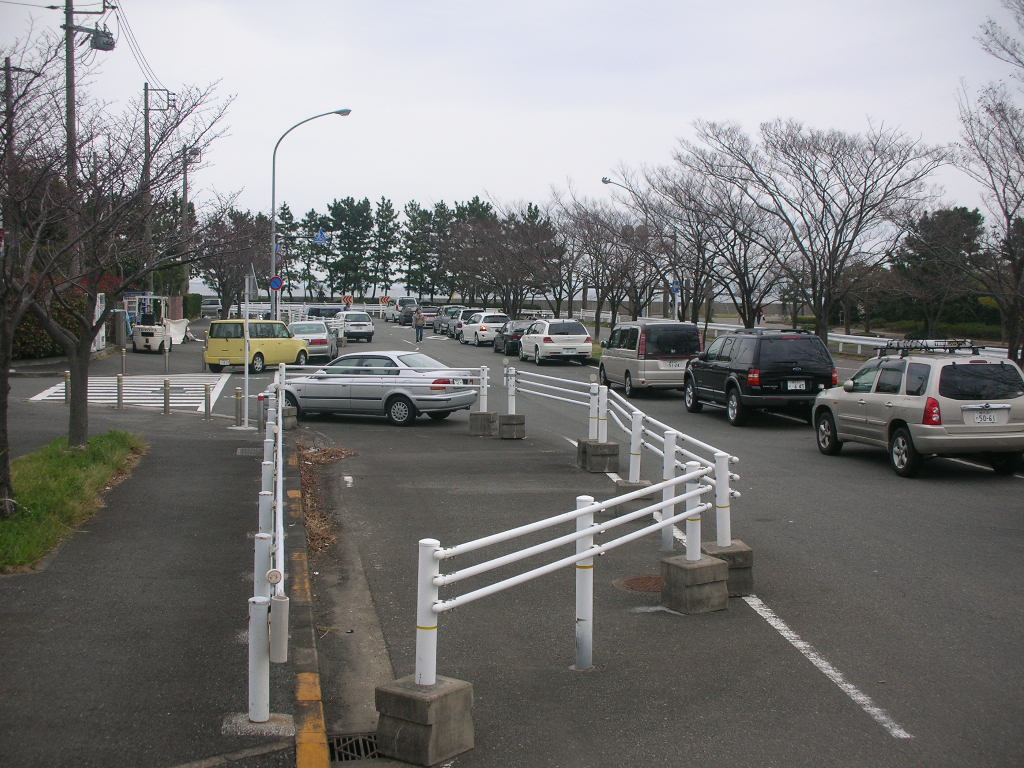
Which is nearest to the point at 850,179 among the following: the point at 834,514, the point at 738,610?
the point at 834,514

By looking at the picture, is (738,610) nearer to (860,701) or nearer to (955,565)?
(860,701)

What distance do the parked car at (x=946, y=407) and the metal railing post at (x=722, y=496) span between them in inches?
250

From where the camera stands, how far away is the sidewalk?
4672 mm

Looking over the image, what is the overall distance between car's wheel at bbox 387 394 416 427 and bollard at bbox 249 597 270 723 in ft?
45.3

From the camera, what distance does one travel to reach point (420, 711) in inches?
178

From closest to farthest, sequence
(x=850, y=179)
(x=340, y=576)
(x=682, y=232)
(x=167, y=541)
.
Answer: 1. (x=340, y=576)
2. (x=167, y=541)
3. (x=850, y=179)
4. (x=682, y=232)

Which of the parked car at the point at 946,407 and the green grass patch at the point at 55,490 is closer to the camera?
the green grass patch at the point at 55,490

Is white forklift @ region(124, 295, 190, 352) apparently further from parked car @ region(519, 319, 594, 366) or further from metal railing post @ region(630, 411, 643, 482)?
metal railing post @ region(630, 411, 643, 482)

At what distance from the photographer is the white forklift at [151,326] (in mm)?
37094

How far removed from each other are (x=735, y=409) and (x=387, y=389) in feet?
22.0

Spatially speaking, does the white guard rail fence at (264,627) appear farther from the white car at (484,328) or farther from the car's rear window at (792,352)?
the white car at (484,328)

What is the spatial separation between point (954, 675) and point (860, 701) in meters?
0.80

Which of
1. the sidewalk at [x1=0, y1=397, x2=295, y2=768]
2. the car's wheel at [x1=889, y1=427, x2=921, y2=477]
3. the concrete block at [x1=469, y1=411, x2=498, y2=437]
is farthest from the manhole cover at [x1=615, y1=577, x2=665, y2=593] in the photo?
the concrete block at [x1=469, y1=411, x2=498, y2=437]

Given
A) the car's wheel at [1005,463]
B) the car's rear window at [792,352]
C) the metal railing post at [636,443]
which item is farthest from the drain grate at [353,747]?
the car's rear window at [792,352]
